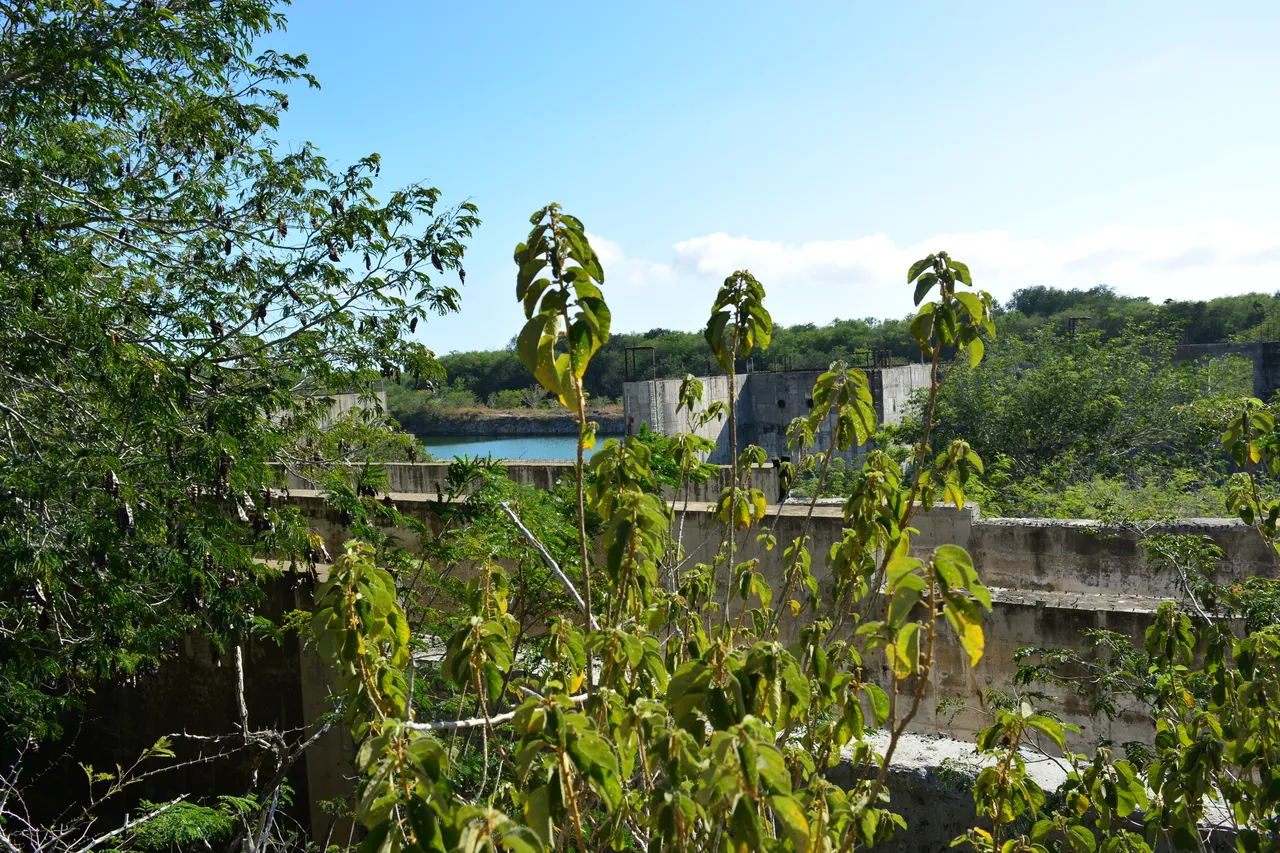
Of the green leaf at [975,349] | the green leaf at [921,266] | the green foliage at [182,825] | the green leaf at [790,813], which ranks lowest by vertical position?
the green foliage at [182,825]

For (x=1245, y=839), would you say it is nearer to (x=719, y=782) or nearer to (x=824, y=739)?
(x=824, y=739)

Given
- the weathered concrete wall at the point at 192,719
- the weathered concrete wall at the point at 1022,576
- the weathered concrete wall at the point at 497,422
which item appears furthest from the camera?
the weathered concrete wall at the point at 497,422

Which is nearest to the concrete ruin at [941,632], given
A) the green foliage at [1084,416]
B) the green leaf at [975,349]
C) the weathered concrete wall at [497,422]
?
the green leaf at [975,349]

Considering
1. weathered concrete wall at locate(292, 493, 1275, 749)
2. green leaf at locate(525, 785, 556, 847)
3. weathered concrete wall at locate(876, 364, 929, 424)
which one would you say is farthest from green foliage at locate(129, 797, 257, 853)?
weathered concrete wall at locate(876, 364, 929, 424)

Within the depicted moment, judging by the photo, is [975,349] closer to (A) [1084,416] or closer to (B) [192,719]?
(B) [192,719]

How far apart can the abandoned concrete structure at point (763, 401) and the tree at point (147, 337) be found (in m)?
11.6

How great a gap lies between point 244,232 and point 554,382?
555cm

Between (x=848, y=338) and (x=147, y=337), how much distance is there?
62.9 meters

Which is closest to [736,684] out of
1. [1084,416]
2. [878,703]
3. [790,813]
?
[790,813]

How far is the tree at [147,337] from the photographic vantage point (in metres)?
5.02

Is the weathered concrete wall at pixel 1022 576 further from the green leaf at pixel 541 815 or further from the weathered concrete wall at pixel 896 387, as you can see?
the weathered concrete wall at pixel 896 387

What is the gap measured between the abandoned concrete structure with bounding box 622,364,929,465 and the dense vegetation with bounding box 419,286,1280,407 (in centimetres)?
763

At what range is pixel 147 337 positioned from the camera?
5664mm

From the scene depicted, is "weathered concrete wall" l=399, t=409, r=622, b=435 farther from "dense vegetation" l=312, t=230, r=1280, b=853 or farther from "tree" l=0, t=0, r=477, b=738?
"dense vegetation" l=312, t=230, r=1280, b=853
